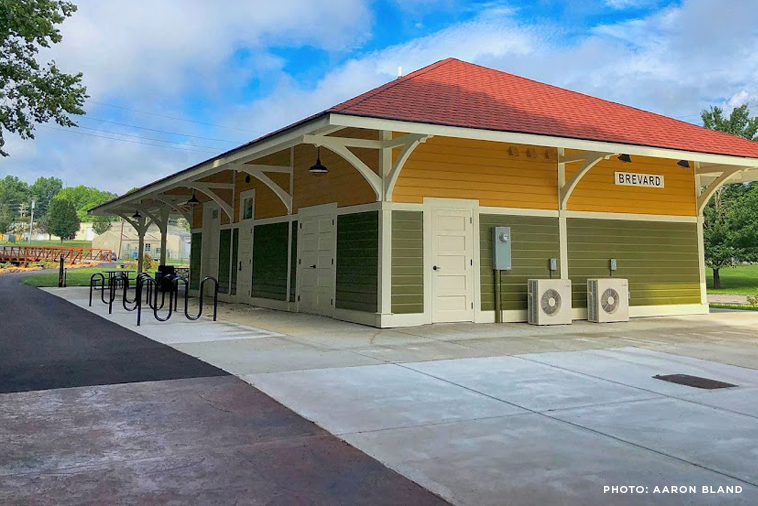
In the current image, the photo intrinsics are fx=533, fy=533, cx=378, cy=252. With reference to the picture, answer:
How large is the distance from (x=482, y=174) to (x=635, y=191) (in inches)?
149

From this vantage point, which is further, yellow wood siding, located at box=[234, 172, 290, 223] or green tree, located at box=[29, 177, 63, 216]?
green tree, located at box=[29, 177, 63, 216]

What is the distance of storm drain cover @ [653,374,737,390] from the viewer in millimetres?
4648

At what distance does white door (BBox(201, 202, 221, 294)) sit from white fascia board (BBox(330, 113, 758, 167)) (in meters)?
9.81

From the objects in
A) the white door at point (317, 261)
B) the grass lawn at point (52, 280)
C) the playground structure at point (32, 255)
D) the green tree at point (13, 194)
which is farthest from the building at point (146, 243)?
the green tree at point (13, 194)

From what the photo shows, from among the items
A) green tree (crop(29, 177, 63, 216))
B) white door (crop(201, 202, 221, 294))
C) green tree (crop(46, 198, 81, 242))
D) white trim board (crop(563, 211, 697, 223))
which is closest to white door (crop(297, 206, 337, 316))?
white trim board (crop(563, 211, 697, 223))

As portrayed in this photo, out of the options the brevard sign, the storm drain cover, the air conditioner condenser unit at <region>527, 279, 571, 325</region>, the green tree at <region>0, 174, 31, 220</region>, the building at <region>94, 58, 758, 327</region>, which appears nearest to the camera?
the storm drain cover

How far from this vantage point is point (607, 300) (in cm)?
996

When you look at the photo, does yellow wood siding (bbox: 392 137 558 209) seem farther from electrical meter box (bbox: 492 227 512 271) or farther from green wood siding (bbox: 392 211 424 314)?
electrical meter box (bbox: 492 227 512 271)

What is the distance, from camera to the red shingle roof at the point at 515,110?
308 inches

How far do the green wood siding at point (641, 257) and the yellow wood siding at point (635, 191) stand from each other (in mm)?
306

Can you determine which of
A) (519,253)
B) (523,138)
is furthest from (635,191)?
(523,138)

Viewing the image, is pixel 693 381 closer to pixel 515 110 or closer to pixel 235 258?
pixel 515 110

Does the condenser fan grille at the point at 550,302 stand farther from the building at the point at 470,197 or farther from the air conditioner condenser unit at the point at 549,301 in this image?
the building at the point at 470,197

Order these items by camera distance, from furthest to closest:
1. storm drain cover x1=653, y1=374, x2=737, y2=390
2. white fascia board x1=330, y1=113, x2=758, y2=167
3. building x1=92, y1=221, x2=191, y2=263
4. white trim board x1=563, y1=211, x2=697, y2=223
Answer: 1. building x1=92, y1=221, x2=191, y2=263
2. white trim board x1=563, y1=211, x2=697, y2=223
3. white fascia board x1=330, y1=113, x2=758, y2=167
4. storm drain cover x1=653, y1=374, x2=737, y2=390
